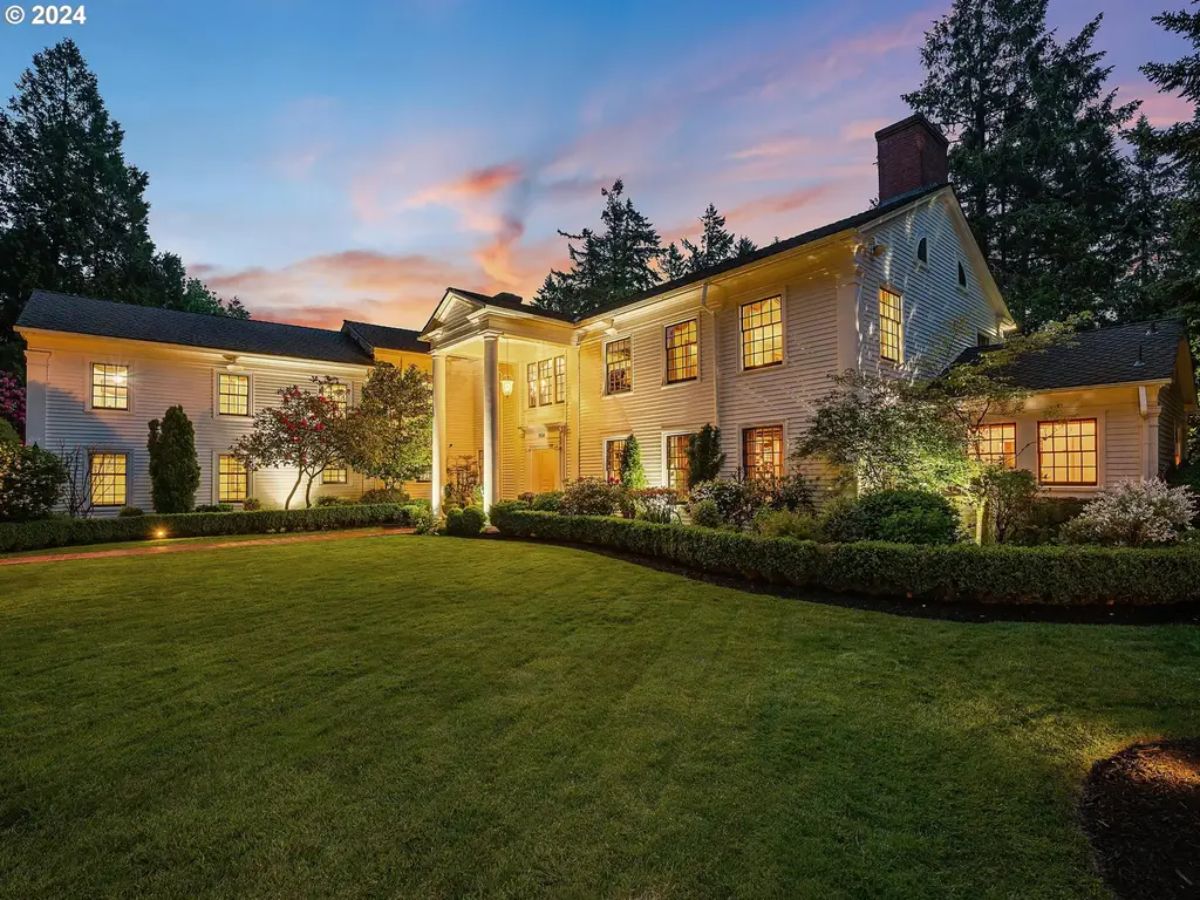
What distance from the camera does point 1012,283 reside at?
71.2 feet

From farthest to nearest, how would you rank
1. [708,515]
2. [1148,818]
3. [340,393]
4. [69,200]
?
1. [69,200]
2. [340,393]
3. [708,515]
4. [1148,818]

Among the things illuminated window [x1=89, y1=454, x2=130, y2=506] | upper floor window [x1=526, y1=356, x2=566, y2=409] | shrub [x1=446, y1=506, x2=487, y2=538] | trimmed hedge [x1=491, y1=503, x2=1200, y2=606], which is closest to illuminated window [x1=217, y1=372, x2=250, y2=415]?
illuminated window [x1=89, y1=454, x2=130, y2=506]

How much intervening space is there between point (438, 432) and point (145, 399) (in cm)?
Answer: 881

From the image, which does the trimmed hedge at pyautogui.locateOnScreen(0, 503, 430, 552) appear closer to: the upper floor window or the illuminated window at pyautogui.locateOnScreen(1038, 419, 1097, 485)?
the upper floor window

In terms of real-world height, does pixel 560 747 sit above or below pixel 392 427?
below

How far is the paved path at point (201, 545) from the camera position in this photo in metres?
10.5

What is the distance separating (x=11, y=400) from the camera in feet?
64.0

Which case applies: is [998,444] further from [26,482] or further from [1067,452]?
[26,482]

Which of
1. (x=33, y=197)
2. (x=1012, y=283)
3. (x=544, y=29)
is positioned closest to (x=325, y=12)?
(x=544, y=29)

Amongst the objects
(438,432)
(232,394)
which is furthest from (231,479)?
(438,432)

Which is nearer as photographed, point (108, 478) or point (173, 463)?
point (173, 463)

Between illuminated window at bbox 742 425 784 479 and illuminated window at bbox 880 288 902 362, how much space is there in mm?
2760

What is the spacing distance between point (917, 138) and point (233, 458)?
2188 centimetres

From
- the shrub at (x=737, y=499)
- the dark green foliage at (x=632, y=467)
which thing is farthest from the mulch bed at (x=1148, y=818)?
the dark green foliage at (x=632, y=467)
